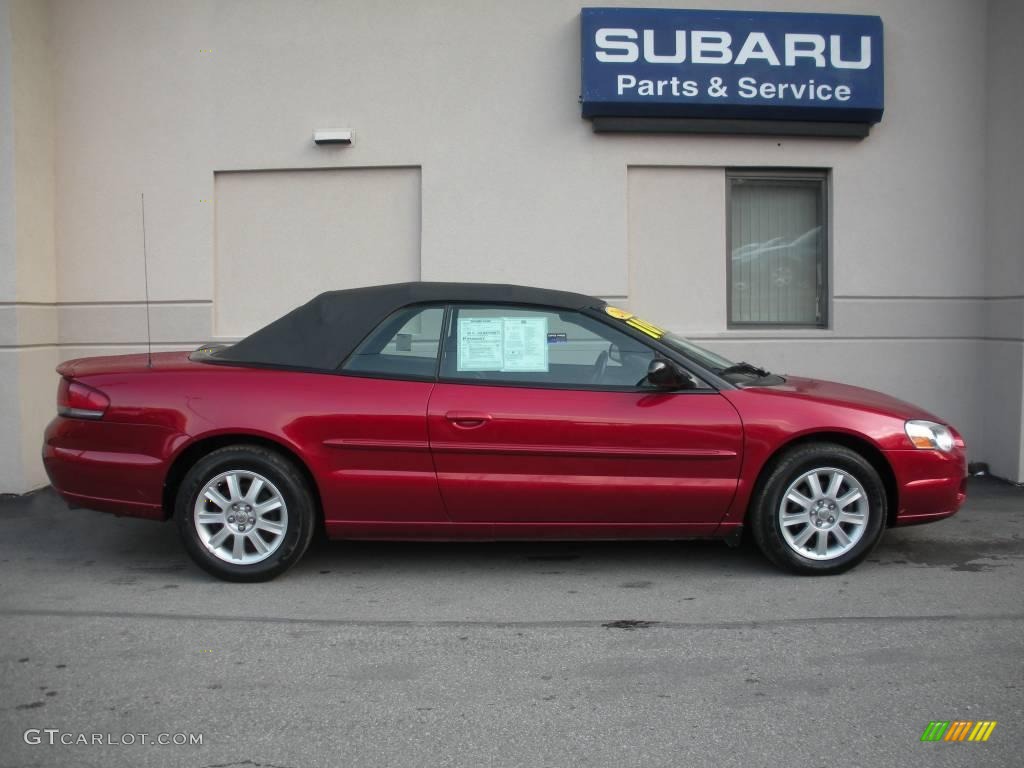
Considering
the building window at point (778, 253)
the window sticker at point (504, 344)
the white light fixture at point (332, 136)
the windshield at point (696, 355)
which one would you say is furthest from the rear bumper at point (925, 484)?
the white light fixture at point (332, 136)

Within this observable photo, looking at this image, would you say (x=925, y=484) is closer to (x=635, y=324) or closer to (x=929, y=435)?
(x=929, y=435)

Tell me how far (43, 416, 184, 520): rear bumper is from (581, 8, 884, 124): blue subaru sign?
4.59 metres

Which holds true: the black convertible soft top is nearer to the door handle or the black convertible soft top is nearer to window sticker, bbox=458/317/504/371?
window sticker, bbox=458/317/504/371

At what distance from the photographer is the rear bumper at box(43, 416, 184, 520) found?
5219mm

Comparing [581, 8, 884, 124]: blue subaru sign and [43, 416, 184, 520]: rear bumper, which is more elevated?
[581, 8, 884, 124]: blue subaru sign

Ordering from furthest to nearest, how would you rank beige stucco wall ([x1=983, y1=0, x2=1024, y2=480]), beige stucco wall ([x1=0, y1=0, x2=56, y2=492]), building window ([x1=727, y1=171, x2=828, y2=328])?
building window ([x1=727, y1=171, x2=828, y2=328]) → beige stucco wall ([x1=983, y1=0, x2=1024, y2=480]) → beige stucco wall ([x1=0, y1=0, x2=56, y2=492])

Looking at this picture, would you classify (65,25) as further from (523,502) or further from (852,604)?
(852,604)

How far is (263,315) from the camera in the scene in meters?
8.41

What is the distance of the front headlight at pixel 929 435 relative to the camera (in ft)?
17.6

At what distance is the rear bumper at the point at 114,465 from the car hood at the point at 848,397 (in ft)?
10.6

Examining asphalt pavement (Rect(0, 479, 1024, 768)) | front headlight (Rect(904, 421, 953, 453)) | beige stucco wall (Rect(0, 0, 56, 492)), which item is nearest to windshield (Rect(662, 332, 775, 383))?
front headlight (Rect(904, 421, 953, 453))

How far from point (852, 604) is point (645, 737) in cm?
191

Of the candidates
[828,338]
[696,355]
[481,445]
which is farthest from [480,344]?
[828,338]

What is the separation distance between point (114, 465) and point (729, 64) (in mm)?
5706
